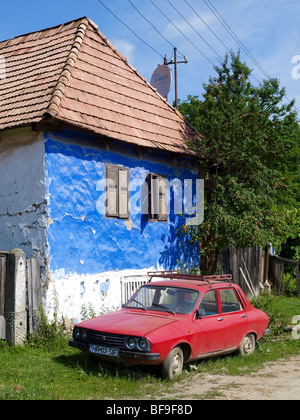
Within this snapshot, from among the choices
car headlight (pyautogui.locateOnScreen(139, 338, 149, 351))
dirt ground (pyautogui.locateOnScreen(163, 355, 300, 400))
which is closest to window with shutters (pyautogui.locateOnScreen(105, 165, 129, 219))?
car headlight (pyautogui.locateOnScreen(139, 338, 149, 351))

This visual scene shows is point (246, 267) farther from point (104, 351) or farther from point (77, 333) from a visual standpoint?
point (104, 351)

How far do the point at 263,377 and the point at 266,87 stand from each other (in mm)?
8763

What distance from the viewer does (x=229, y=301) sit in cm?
819

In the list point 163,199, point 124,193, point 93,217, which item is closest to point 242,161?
point 163,199

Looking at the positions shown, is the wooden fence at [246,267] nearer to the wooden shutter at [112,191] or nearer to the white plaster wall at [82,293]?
the white plaster wall at [82,293]

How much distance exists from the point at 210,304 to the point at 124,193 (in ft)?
13.5

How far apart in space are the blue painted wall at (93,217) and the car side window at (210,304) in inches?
126

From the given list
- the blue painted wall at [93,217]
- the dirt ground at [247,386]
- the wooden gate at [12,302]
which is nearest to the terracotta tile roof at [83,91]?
the blue painted wall at [93,217]

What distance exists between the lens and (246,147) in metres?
12.0

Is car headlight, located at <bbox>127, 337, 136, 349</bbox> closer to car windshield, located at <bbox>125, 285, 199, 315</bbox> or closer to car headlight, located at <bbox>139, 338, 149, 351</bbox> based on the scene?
car headlight, located at <bbox>139, 338, 149, 351</bbox>

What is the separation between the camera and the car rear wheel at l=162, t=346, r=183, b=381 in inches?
260

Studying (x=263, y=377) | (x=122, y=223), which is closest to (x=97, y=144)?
(x=122, y=223)

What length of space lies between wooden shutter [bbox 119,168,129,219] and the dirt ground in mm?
4811
